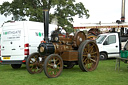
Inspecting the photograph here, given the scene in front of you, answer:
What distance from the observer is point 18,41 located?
30.8ft

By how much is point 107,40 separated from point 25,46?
20.2ft

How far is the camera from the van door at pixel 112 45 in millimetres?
13430

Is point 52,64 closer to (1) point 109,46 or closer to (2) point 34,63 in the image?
(2) point 34,63

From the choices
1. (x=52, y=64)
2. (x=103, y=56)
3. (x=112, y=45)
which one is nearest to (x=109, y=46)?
(x=112, y=45)

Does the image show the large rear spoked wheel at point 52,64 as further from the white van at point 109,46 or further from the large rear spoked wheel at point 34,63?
the white van at point 109,46

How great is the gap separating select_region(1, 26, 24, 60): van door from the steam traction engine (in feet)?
4.13

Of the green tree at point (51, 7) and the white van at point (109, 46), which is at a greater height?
the green tree at point (51, 7)

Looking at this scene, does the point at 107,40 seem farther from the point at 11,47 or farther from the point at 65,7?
the point at 65,7

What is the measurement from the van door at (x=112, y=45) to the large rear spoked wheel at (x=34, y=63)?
6.31 m

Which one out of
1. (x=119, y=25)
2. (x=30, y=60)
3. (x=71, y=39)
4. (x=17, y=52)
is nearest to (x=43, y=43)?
(x=30, y=60)

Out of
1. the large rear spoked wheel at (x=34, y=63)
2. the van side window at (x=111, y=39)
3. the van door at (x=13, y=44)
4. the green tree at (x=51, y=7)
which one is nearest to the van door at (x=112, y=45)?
the van side window at (x=111, y=39)

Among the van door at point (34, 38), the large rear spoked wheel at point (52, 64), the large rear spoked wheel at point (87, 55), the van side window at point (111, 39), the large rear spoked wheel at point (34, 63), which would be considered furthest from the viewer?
the van side window at point (111, 39)

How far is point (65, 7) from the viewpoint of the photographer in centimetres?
2883

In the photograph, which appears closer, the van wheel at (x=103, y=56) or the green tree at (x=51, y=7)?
the van wheel at (x=103, y=56)
